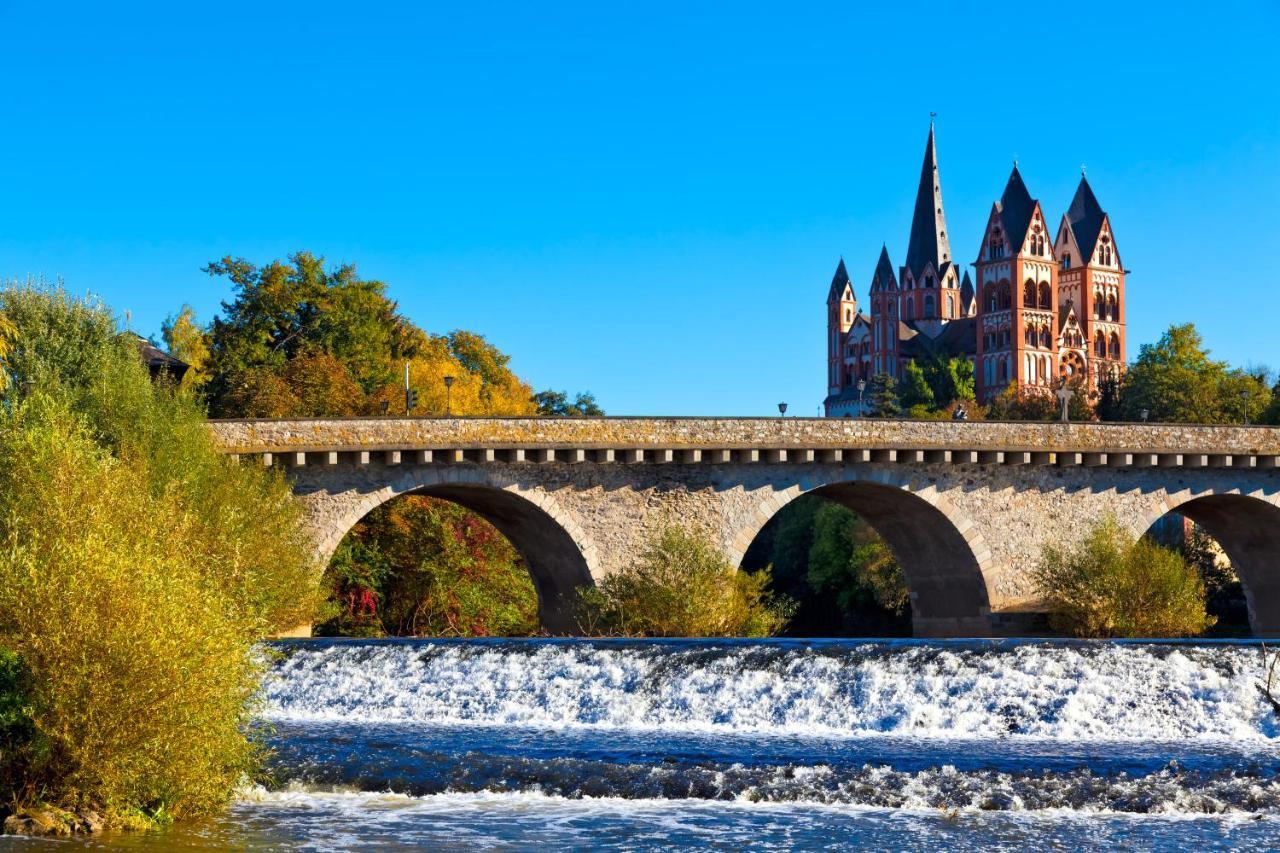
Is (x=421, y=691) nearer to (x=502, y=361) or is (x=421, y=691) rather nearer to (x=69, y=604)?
(x=69, y=604)

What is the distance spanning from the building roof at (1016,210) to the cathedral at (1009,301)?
8 cm

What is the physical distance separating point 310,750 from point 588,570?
569 inches

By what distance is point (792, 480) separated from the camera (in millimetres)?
34812

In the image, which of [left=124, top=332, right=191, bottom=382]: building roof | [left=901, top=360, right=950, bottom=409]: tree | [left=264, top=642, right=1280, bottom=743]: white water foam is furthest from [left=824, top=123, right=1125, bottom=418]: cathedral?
[left=264, top=642, right=1280, bottom=743]: white water foam

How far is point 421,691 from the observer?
23.4m

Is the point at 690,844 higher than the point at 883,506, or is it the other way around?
the point at 883,506

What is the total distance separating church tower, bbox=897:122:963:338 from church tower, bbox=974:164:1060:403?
38.0ft

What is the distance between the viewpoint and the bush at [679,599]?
31.2 metres

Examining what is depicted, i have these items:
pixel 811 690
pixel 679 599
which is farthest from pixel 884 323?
pixel 811 690

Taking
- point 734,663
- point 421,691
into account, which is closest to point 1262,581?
point 734,663

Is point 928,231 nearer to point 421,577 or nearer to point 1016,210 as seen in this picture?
point 1016,210

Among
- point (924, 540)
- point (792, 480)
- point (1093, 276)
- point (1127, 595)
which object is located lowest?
point (1127, 595)

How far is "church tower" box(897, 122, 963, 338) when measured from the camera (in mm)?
150125

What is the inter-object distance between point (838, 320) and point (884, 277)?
7.80m
